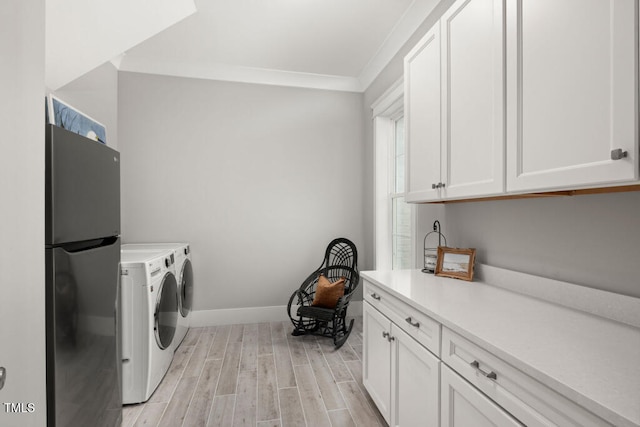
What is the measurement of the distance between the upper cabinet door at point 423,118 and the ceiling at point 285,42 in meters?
0.68

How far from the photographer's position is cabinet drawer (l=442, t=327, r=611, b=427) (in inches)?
28.0

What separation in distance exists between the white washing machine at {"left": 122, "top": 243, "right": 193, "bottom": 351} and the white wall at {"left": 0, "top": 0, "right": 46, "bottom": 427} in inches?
67.9

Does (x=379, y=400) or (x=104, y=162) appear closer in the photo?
(x=104, y=162)

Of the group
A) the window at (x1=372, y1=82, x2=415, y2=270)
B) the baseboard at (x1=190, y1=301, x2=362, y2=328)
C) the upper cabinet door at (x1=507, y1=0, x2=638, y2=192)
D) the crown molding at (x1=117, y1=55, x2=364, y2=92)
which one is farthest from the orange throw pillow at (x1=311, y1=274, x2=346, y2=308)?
the crown molding at (x1=117, y1=55, x2=364, y2=92)

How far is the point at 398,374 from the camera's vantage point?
5.03 feet

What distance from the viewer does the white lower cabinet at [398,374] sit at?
49.2 inches

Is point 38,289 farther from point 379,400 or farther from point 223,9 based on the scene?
point 223,9

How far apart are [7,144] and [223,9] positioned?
7.06ft

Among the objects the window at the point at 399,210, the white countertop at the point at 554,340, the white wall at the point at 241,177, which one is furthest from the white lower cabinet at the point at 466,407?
the white wall at the point at 241,177

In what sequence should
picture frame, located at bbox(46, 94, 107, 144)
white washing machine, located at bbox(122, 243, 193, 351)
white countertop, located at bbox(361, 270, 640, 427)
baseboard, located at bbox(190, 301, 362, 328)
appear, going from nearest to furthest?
white countertop, located at bbox(361, 270, 640, 427), picture frame, located at bbox(46, 94, 107, 144), white washing machine, located at bbox(122, 243, 193, 351), baseboard, located at bbox(190, 301, 362, 328)

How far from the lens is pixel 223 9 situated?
7.88 ft

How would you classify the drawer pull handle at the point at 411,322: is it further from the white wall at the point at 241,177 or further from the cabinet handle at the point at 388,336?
the white wall at the point at 241,177

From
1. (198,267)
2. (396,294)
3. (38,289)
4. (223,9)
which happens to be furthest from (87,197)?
(198,267)

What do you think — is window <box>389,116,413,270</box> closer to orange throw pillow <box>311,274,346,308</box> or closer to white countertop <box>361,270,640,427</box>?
orange throw pillow <box>311,274,346,308</box>
